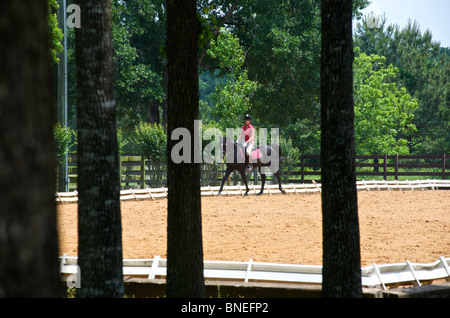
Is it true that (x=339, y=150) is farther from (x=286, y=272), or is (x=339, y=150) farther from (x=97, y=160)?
(x=286, y=272)

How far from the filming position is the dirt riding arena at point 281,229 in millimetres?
9156

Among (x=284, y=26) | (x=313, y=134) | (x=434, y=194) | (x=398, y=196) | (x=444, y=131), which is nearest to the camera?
(x=398, y=196)

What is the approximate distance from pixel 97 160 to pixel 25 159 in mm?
2774

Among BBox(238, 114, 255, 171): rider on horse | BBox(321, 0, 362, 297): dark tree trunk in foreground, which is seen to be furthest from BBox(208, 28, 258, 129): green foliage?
BBox(321, 0, 362, 297): dark tree trunk in foreground

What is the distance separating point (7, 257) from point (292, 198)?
1841cm

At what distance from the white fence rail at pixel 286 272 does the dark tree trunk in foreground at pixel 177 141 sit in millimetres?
1459

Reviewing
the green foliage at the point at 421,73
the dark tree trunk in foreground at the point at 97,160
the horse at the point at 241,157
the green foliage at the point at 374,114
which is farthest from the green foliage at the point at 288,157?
the dark tree trunk in foreground at the point at 97,160

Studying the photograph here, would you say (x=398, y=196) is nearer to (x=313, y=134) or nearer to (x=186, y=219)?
(x=186, y=219)

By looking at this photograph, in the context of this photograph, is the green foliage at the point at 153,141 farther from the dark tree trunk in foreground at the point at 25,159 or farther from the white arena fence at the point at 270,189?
the dark tree trunk in foreground at the point at 25,159

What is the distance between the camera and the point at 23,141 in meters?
1.89

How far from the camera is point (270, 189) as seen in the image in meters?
22.6

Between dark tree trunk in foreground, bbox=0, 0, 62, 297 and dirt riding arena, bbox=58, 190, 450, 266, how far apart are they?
6432mm

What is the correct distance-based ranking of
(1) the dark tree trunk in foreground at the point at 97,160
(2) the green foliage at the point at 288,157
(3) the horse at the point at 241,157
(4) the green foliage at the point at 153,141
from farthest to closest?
1. (2) the green foliage at the point at 288,157
2. (4) the green foliage at the point at 153,141
3. (3) the horse at the point at 241,157
4. (1) the dark tree trunk in foreground at the point at 97,160
